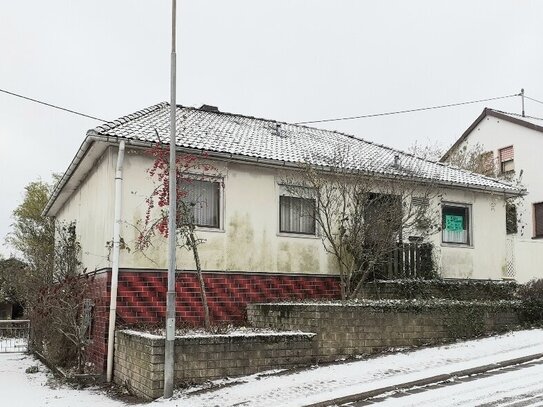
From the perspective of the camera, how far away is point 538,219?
2756cm

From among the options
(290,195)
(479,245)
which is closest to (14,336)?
(290,195)

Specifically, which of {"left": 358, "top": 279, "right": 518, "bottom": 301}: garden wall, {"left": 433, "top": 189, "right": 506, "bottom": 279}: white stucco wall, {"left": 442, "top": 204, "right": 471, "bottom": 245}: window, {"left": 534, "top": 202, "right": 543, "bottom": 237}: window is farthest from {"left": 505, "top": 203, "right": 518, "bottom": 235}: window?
{"left": 358, "top": 279, "right": 518, "bottom": 301}: garden wall

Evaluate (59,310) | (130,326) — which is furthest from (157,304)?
(59,310)

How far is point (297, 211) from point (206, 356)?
6015mm

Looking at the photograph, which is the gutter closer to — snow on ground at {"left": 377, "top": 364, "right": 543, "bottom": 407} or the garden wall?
snow on ground at {"left": 377, "top": 364, "right": 543, "bottom": 407}

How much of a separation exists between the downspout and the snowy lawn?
2.96 ft

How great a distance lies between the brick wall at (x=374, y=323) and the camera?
11.9 m

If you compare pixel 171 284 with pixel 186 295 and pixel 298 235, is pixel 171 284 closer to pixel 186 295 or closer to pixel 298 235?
pixel 186 295

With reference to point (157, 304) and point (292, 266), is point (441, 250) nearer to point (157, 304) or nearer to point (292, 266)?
point (292, 266)

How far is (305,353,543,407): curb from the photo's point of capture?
29.1 feet

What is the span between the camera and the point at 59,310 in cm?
1307

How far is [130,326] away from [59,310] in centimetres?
167

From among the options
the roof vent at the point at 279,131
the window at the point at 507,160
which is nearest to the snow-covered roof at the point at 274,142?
the roof vent at the point at 279,131

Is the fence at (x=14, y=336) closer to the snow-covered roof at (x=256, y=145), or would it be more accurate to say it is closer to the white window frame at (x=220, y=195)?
the snow-covered roof at (x=256, y=145)
